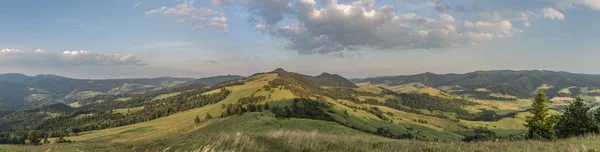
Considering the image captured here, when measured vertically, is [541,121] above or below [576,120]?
below

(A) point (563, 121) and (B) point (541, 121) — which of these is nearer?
(A) point (563, 121)

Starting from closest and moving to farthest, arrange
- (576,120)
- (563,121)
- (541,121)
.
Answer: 1. (576,120)
2. (563,121)
3. (541,121)

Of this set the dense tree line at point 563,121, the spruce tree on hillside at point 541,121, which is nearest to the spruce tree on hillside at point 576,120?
the dense tree line at point 563,121

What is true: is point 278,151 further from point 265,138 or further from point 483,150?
point 483,150

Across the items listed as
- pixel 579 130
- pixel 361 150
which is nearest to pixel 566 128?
pixel 579 130

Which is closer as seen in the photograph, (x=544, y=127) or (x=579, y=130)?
(x=579, y=130)

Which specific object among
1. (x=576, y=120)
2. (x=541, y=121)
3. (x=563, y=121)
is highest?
(x=576, y=120)

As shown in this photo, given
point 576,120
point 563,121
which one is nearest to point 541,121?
point 563,121

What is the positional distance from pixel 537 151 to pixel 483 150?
5.39ft

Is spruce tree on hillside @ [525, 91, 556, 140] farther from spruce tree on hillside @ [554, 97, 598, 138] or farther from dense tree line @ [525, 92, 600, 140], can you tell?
spruce tree on hillside @ [554, 97, 598, 138]

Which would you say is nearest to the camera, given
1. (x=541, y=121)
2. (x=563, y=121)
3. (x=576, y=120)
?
(x=576, y=120)

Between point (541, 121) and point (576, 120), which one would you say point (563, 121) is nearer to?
point (541, 121)

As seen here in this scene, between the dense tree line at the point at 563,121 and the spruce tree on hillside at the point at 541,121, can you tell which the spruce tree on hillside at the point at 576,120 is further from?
the spruce tree on hillside at the point at 541,121

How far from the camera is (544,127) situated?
52938 mm
